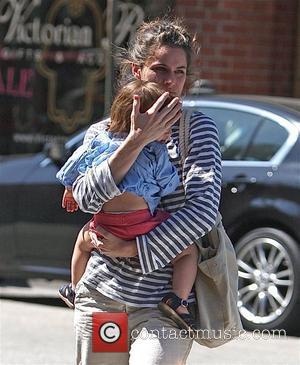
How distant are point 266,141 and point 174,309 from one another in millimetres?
4926

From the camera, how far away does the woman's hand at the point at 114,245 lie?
363 cm

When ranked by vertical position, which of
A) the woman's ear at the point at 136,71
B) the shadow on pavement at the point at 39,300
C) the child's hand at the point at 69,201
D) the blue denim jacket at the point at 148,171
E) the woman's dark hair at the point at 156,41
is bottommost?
the shadow on pavement at the point at 39,300

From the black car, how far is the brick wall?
3071 millimetres

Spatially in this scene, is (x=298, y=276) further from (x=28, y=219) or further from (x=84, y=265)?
(x=84, y=265)

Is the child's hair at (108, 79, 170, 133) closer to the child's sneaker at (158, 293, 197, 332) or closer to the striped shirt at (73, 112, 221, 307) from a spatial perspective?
the striped shirt at (73, 112, 221, 307)

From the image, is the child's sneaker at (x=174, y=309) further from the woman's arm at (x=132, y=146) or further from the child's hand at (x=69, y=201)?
the child's hand at (x=69, y=201)

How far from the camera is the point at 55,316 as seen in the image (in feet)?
28.8

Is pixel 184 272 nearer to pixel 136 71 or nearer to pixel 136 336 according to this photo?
pixel 136 336

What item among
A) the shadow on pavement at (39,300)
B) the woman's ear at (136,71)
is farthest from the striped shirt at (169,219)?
the shadow on pavement at (39,300)

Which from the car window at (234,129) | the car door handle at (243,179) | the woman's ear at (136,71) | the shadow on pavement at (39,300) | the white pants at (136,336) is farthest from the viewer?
→ the shadow on pavement at (39,300)

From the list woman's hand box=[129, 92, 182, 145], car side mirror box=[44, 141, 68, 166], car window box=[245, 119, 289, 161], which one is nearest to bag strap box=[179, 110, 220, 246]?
woman's hand box=[129, 92, 182, 145]

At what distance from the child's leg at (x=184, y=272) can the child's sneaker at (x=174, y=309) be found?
1 centimetres

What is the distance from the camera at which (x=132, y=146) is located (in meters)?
3.56

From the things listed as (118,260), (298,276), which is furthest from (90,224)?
(298,276)
